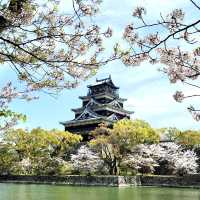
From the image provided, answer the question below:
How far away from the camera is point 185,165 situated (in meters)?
37.2

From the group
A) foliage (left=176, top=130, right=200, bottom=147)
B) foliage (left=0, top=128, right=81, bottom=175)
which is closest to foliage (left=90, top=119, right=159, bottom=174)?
foliage (left=176, top=130, right=200, bottom=147)

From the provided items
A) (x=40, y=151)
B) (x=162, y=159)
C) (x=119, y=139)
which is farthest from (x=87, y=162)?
(x=162, y=159)

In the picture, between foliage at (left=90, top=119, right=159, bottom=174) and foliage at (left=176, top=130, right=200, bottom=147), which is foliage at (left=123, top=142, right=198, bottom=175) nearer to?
foliage at (left=176, top=130, right=200, bottom=147)

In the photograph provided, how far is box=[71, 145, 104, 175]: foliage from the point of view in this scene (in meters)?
38.5

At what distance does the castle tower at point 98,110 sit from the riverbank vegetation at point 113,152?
33.0 ft

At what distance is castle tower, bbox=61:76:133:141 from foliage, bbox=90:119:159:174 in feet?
44.7

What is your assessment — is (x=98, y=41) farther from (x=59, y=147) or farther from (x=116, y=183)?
(x=59, y=147)

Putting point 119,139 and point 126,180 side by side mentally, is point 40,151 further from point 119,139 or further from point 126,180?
point 126,180

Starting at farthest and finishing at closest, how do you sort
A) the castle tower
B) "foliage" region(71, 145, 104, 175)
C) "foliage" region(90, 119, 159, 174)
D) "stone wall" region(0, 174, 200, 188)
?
the castle tower → "foliage" region(71, 145, 104, 175) → "foliage" region(90, 119, 159, 174) → "stone wall" region(0, 174, 200, 188)

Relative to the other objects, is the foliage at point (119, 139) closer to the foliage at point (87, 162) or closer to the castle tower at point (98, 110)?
the foliage at point (87, 162)

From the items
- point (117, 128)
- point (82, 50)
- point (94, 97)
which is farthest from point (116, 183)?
point (82, 50)

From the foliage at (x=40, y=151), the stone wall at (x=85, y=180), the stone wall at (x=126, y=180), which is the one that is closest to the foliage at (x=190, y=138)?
the stone wall at (x=126, y=180)

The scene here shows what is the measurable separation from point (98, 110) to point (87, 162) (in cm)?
1725

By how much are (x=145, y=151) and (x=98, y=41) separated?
3374 cm
